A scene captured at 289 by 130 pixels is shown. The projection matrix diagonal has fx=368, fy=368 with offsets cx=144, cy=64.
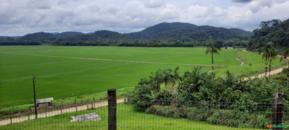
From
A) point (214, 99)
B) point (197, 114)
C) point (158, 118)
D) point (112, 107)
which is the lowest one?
point (158, 118)

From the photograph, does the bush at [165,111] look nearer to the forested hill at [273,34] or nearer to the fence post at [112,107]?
the fence post at [112,107]

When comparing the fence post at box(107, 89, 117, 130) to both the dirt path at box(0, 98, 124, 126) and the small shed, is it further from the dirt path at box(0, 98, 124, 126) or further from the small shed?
the small shed

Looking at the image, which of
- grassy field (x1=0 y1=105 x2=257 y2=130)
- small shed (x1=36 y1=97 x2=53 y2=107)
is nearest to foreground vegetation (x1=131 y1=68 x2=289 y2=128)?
grassy field (x1=0 y1=105 x2=257 y2=130)

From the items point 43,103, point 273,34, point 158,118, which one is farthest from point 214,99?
point 273,34

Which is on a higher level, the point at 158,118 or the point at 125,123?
the point at 125,123

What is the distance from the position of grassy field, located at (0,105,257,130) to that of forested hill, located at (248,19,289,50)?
5757 cm

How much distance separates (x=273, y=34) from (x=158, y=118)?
92.2m

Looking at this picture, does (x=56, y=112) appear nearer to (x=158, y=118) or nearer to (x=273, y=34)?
(x=158, y=118)

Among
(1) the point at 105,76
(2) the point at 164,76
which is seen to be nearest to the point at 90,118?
(2) the point at 164,76

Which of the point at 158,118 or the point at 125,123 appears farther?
the point at 158,118

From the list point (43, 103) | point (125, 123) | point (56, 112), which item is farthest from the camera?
point (43, 103)

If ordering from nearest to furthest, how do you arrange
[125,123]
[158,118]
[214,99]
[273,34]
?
[125,123] < [158,118] < [214,99] < [273,34]

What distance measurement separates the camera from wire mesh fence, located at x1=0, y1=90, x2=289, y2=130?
20.4 metres

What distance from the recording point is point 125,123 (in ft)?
71.7
